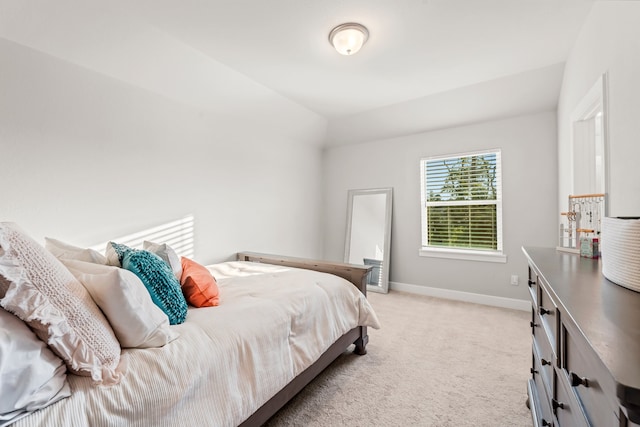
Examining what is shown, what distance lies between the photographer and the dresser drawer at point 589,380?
1.67 ft

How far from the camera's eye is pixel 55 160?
2.05 meters

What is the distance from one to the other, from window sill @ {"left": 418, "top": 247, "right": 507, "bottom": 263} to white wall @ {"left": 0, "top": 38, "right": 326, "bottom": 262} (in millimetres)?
1900

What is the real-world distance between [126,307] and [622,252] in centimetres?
173

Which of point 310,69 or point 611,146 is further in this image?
point 310,69

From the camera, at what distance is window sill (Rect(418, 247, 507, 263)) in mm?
3609

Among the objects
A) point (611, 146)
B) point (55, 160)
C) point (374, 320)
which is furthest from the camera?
point (374, 320)

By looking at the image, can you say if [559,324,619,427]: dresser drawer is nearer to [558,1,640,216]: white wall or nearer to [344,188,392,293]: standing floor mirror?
[558,1,640,216]: white wall

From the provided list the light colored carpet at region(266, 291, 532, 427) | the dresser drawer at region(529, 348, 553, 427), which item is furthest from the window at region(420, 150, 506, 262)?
the dresser drawer at region(529, 348, 553, 427)

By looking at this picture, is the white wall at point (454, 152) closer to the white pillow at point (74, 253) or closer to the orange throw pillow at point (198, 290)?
the orange throw pillow at point (198, 290)

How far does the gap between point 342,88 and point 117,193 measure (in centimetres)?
243

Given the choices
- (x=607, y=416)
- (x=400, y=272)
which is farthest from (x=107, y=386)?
(x=400, y=272)

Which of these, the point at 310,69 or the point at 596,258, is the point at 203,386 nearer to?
the point at 596,258

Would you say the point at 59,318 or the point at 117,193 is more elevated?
the point at 117,193

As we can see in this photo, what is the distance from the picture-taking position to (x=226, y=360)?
130 cm
